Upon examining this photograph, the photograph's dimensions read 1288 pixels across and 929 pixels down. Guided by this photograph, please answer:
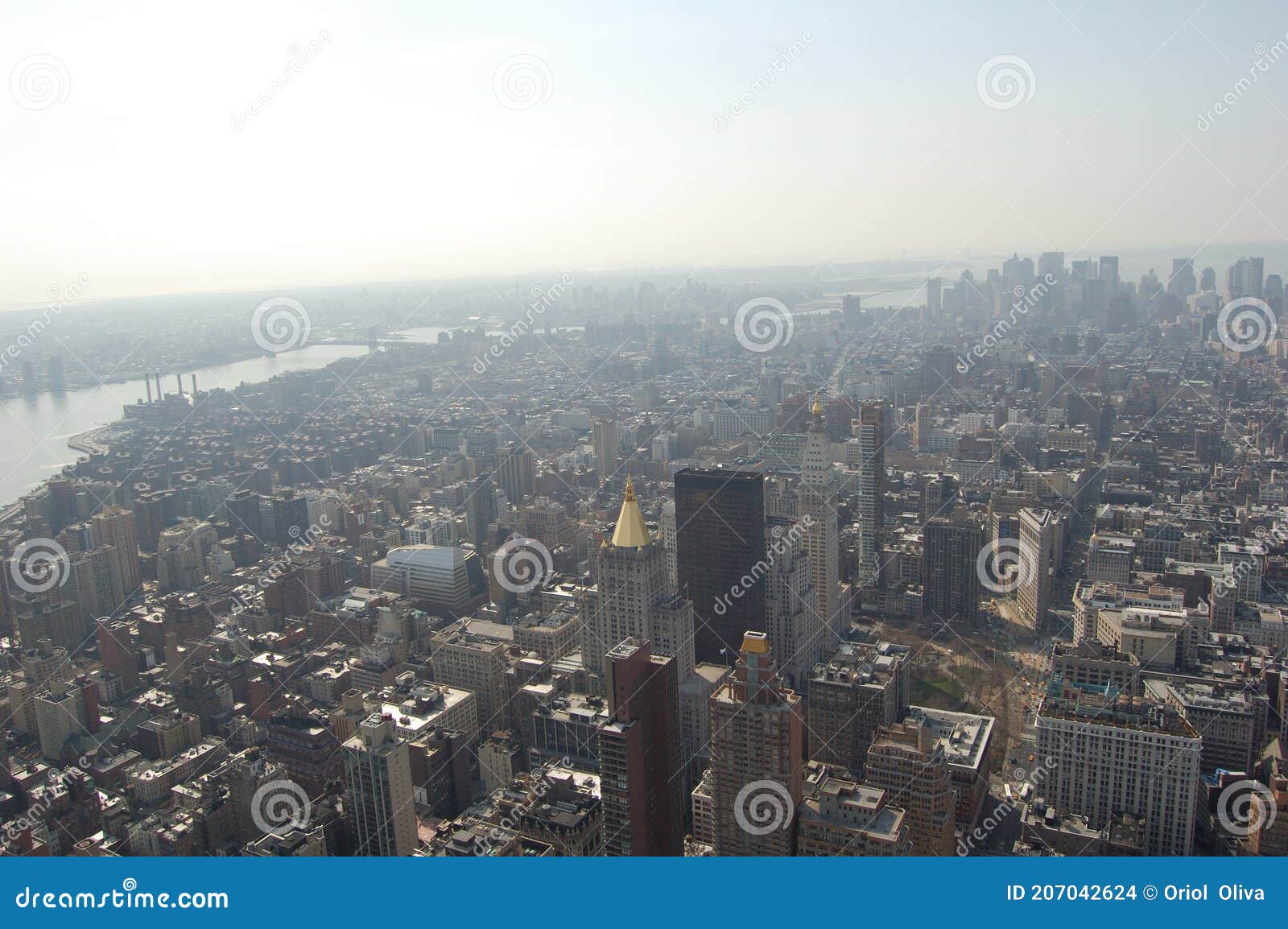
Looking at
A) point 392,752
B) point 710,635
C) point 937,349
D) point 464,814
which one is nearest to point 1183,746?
point 710,635

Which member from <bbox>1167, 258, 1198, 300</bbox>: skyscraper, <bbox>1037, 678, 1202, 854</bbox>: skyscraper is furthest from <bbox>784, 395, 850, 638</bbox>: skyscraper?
<bbox>1167, 258, 1198, 300</bbox>: skyscraper

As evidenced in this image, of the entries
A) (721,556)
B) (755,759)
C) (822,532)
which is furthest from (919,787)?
(822,532)

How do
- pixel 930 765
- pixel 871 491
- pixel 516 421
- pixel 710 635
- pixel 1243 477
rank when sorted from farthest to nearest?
pixel 516 421
pixel 1243 477
pixel 871 491
pixel 710 635
pixel 930 765

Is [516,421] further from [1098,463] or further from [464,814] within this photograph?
[464,814]

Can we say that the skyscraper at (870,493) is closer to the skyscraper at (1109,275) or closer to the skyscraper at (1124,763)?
the skyscraper at (1124,763)

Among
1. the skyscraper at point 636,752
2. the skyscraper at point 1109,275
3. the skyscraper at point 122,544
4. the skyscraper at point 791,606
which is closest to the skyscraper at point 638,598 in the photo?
the skyscraper at point 791,606

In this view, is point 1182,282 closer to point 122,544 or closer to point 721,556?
point 721,556

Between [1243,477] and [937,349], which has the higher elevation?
[937,349]

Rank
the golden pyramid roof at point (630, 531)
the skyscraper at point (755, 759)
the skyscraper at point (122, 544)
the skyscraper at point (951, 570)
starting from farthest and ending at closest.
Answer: the skyscraper at point (122, 544) → the skyscraper at point (951, 570) → the golden pyramid roof at point (630, 531) → the skyscraper at point (755, 759)
